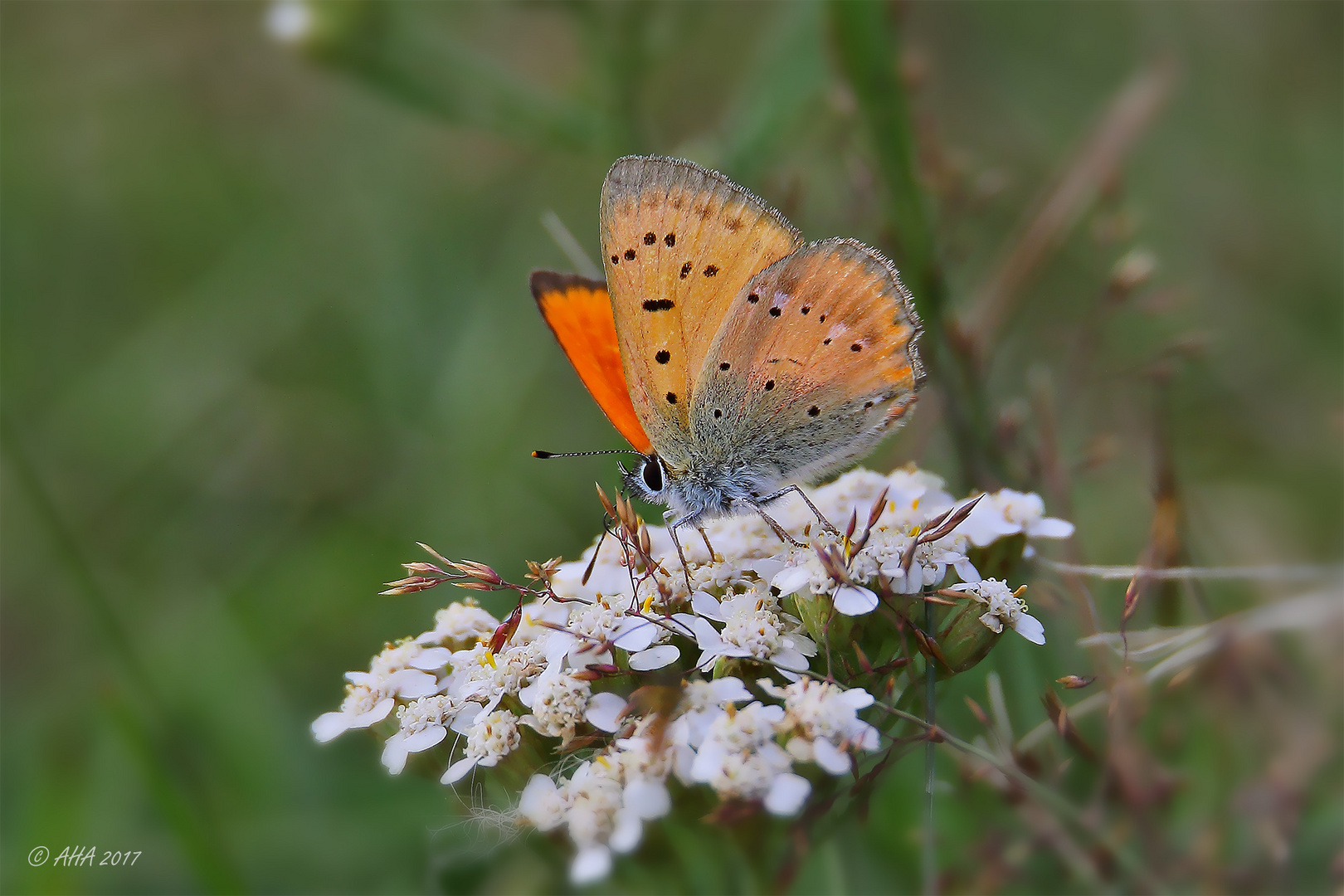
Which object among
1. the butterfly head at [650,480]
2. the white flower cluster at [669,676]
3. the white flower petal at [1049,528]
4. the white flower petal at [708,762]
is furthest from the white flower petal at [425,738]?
the white flower petal at [1049,528]

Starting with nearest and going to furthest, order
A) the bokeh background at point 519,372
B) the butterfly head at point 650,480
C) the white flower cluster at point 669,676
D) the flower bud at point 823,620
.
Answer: the white flower cluster at point 669,676 → the flower bud at point 823,620 → the bokeh background at point 519,372 → the butterfly head at point 650,480

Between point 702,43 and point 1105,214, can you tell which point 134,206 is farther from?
point 1105,214

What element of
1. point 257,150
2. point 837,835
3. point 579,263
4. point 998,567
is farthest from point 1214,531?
point 257,150

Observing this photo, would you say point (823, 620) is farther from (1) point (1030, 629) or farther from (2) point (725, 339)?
(2) point (725, 339)

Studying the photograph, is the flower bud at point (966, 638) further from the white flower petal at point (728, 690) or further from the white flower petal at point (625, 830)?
the white flower petal at point (625, 830)

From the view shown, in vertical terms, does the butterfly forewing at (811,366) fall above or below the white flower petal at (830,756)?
above

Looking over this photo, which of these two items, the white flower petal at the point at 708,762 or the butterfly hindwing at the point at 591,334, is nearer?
the white flower petal at the point at 708,762

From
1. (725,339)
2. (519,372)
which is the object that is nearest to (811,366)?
(725,339)

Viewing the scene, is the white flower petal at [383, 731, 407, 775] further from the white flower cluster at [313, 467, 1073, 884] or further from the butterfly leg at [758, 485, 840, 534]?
the butterfly leg at [758, 485, 840, 534]
